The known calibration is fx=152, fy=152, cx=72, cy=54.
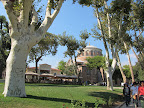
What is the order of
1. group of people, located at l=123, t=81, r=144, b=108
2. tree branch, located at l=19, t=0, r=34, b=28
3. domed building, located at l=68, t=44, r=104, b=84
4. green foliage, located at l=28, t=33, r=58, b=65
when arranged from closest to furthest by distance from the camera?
group of people, located at l=123, t=81, r=144, b=108, tree branch, located at l=19, t=0, r=34, b=28, green foliage, located at l=28, t=33, r=58, b=65, domed building, located at l=68, t=44, r=104, b=84

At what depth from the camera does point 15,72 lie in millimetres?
7309

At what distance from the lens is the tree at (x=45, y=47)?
105 feet

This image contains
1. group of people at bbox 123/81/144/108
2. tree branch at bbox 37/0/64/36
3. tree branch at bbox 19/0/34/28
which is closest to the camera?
group of people at bbox 123/81/144/108

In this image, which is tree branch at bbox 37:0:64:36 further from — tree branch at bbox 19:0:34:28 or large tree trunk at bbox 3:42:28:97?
large tree trunk at bbox 3:42:28:97

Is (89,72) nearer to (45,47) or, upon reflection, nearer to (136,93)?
(45,47)

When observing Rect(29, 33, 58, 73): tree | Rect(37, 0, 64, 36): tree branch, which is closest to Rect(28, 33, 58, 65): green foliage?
Rect(29, 33, 58, 73): tree

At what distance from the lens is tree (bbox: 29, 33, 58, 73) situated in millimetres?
32031

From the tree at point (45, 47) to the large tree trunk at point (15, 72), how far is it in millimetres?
24050

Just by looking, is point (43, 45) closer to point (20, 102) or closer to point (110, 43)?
point (110, 43)

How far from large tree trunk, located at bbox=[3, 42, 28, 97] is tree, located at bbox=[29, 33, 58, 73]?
78.9ft

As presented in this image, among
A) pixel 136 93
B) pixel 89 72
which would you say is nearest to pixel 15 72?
pixel 136 93

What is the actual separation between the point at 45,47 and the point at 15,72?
25403 millimetres

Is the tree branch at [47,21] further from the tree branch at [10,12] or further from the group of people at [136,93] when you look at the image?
the group of people at [136,93]

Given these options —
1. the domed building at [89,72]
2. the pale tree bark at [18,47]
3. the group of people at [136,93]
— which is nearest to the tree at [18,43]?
the pale tree bark at [18,47]
